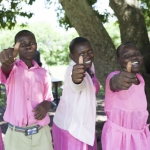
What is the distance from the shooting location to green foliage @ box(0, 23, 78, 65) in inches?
955

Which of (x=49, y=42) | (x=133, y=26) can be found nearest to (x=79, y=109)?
(x=133, y=26)

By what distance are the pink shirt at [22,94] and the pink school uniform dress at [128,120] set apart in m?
0.66

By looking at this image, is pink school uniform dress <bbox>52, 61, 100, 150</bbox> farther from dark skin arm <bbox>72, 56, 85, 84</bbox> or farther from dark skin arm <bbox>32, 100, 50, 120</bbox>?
dark skin arm <bbox>72, 56, 85, 84</bbox>

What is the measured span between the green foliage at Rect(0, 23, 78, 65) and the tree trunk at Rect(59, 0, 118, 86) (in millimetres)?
17662

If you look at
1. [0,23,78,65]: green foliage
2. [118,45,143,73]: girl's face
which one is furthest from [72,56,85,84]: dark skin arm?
[0,23,78,65]: green foliage

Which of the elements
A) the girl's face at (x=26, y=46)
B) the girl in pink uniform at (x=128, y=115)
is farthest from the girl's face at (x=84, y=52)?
the girl's face at (x=26, y=46)

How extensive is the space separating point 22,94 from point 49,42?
81.4ft

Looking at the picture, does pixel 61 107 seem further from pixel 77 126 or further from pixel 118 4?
pixel 118 4

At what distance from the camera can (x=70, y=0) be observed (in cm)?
395

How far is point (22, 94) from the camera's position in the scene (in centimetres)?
270

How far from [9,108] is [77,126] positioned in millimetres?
646

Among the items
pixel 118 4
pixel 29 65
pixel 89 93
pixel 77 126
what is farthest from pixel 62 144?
pixel 118 4

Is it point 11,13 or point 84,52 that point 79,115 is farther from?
point 11,13

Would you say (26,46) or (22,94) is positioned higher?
(26,46)
